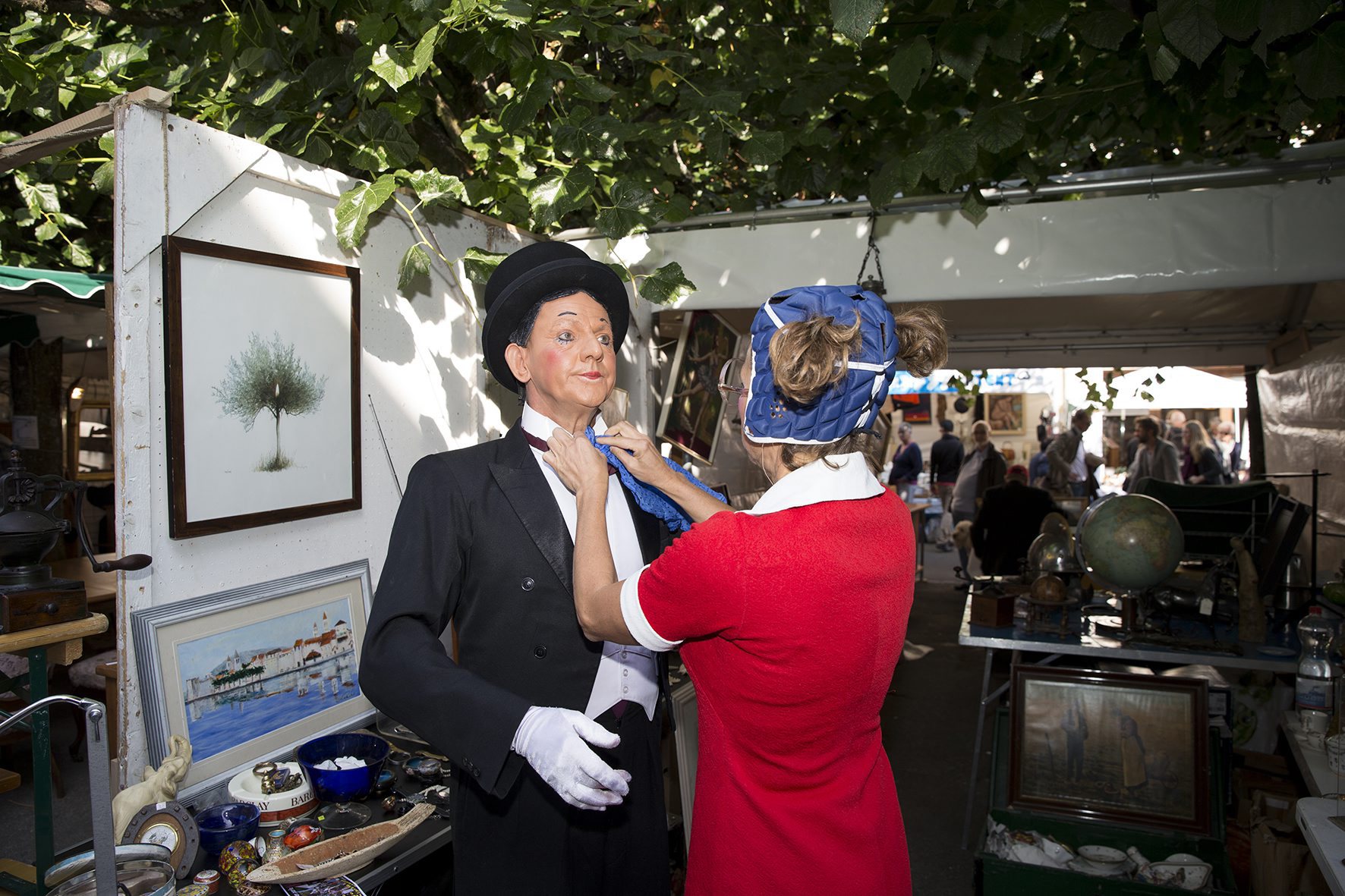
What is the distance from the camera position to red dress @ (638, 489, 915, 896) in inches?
57.1

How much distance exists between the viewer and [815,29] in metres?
5.11

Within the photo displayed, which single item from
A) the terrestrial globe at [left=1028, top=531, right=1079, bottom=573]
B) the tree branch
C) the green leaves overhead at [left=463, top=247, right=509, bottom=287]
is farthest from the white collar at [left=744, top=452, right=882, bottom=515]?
the terrestrial globe at [left=1028, top=531, right=1079, bottom=573]

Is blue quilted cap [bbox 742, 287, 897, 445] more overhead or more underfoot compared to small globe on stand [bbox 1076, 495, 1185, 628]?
more overhead

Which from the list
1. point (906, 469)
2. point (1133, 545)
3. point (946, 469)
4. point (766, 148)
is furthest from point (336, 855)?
point (946, 469)

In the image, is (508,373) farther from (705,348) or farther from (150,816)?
(705,348)

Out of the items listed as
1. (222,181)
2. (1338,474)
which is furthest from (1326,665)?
(222,181)

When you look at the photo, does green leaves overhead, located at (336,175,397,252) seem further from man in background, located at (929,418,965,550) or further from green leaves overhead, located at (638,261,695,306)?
man in background, located at (929,418,965,550)

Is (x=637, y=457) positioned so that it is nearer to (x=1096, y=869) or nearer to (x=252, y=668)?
(x=252, y=668)

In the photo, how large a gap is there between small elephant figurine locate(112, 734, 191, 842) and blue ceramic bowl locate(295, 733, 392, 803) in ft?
1.01

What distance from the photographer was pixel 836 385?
1503mm

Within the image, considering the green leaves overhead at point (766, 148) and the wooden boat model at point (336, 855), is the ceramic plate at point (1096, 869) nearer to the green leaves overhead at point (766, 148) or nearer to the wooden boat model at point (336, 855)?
the wooden boat model at point (336, 855)

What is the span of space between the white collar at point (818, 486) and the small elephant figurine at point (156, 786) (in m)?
1.53

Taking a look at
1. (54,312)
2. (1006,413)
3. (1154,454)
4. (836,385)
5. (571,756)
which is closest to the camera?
(571,756)

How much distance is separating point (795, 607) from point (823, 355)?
42cm
